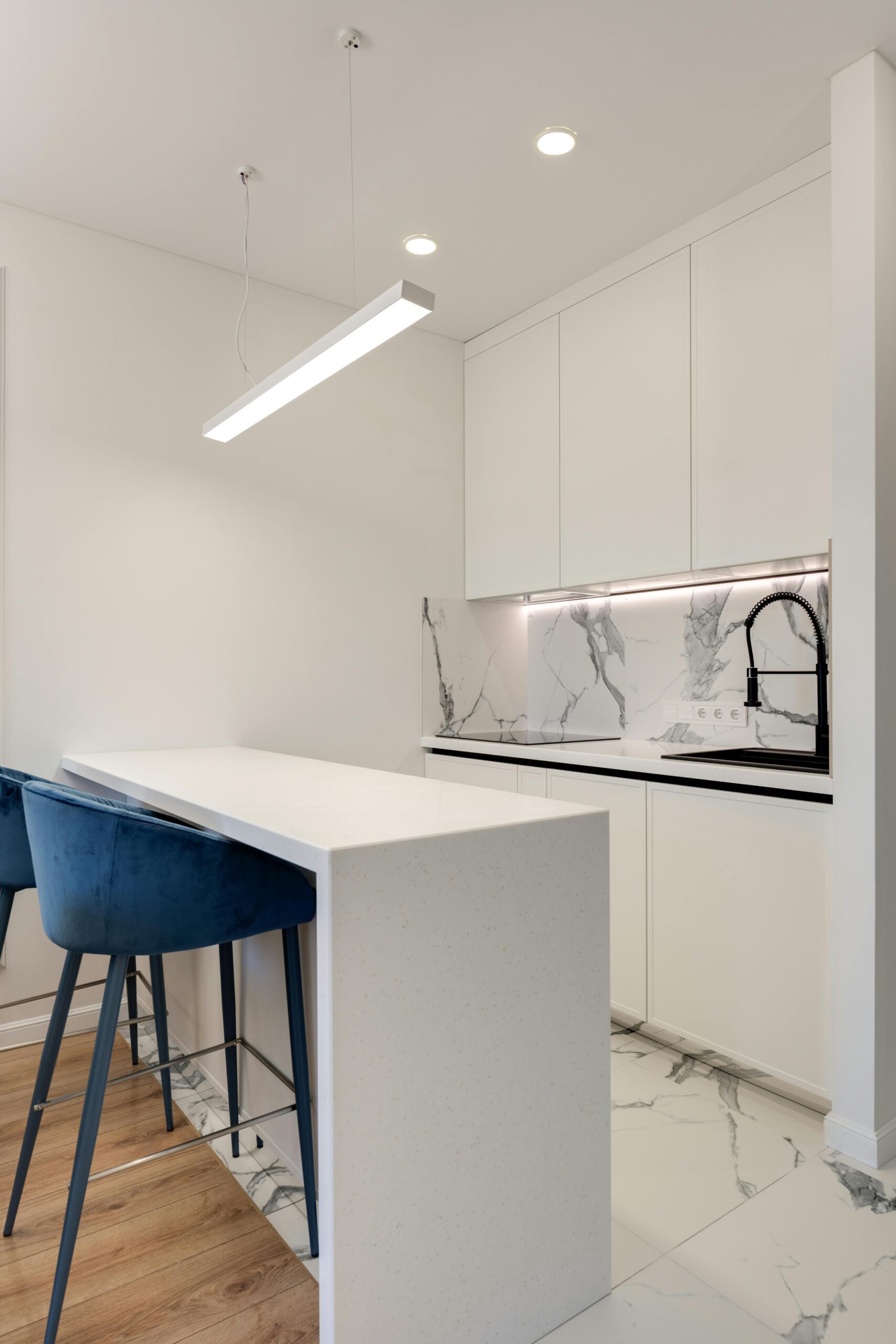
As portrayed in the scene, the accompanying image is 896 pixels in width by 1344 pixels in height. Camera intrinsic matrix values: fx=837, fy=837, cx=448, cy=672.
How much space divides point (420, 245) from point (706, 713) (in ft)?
6.16

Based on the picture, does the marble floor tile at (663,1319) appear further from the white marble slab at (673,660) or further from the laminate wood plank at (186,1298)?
the white marble slab at (673,660)

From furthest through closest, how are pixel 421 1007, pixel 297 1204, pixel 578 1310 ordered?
pixel 297 1204, pixel 578 1310, pixel 421 1007

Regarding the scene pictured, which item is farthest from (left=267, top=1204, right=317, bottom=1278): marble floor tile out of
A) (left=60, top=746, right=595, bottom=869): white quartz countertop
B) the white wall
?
(left=60, top=746, right=595, bottom=869): white quartz countertop

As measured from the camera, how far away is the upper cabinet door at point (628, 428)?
8.84 feet

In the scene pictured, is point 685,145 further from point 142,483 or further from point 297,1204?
point 297,1204

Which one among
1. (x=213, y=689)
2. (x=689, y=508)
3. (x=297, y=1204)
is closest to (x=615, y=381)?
(x=689, y=508)

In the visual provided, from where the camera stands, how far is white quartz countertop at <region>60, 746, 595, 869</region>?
4.25 feet

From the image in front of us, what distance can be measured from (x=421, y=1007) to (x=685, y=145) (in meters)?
2.31

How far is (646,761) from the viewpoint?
2467mm

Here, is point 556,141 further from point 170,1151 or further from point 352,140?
point 170,1151

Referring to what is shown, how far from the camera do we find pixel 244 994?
1.96 metres

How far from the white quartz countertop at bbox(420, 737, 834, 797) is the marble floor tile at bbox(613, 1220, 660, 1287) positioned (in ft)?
3.46

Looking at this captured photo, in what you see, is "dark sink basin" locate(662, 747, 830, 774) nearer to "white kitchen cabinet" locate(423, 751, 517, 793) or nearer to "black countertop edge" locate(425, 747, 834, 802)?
"black countertop edge" locate(425, 747, 834, 802)

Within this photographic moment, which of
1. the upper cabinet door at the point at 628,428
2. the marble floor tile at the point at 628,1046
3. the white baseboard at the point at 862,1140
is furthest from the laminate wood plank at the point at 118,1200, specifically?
the upper cabinet door at the point at 628,428
